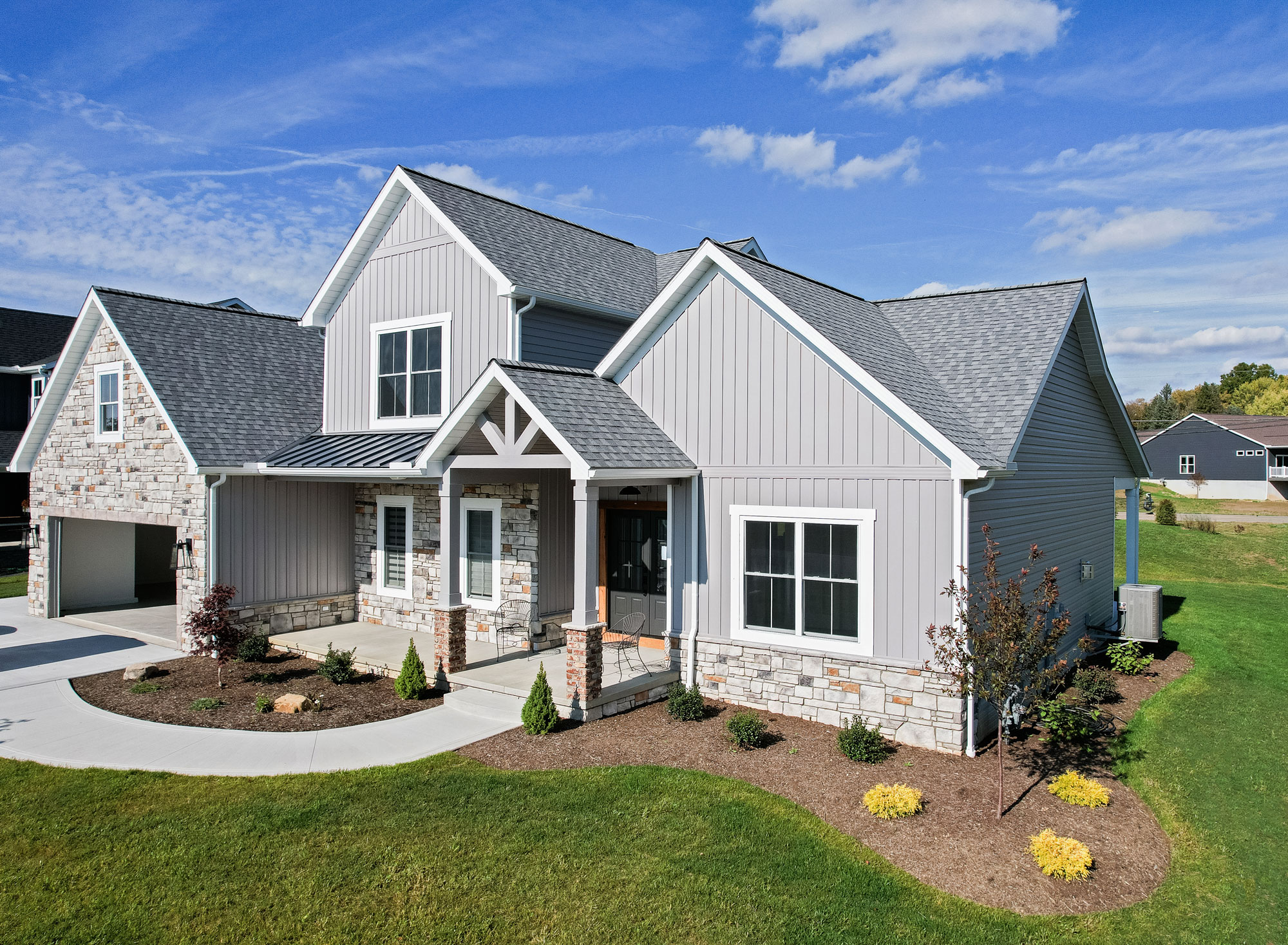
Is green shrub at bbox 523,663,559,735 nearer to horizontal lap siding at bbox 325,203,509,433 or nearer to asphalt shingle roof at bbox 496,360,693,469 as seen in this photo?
asphalt shingle roof at bbox 496,360,693,469

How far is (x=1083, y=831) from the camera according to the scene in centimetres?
778

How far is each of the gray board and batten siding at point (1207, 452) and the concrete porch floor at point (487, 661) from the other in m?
51.0

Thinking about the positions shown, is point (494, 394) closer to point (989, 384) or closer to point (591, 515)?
point (591, 515)

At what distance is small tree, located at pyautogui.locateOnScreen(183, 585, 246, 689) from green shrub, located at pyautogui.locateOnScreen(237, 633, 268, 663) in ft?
0.42

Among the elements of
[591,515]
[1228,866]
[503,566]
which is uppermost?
[591,515]

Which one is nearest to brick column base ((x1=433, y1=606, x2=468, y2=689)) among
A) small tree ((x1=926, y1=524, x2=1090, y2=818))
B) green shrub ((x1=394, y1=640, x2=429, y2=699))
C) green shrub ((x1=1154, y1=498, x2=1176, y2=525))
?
green shrub ((x1=394, y1=640, x2=429, y2=699))

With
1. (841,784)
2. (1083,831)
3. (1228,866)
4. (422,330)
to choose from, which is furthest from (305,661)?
(1228,866)

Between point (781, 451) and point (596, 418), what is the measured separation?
2.55m

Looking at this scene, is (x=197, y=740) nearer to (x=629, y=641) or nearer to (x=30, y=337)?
(x=629, y=641)

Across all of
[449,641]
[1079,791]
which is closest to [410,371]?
[449,641]

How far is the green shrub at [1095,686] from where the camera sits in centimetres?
1116

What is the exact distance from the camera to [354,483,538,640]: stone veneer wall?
45.2 feet

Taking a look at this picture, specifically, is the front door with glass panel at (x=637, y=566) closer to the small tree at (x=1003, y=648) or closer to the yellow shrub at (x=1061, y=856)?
the small tree at (x=1003, y=648)

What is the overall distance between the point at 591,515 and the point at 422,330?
6.42 meters
